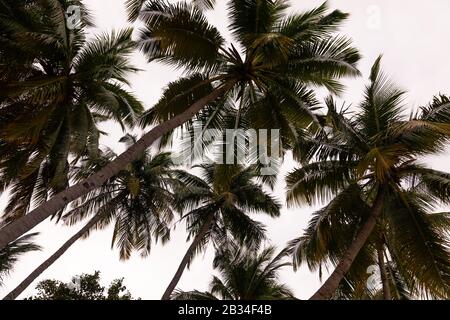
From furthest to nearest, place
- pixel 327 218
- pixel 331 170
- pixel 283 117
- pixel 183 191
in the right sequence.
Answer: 1. pixel 183 191
2. pixel 283 117
3. pixel 331 170
4. pixel 327 218

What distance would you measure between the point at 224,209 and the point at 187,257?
314 cm

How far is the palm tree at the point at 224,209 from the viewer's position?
1822 cm

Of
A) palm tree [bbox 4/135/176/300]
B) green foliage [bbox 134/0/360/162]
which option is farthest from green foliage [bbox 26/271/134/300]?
green foliage [bbox 134/0/360/162]

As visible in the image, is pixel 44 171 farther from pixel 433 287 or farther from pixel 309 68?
pixel 433 287

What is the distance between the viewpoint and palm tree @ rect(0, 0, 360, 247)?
1037cm

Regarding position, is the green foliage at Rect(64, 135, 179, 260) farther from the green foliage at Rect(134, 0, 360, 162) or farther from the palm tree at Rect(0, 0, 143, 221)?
the green foliage at Rect(134, 0, 360, 162)

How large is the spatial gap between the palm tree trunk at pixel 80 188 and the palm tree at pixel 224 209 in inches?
315

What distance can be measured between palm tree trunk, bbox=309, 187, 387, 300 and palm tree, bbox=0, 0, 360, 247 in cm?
300

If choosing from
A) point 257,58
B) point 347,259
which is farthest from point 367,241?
point 257,58

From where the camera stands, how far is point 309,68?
36.5 ft

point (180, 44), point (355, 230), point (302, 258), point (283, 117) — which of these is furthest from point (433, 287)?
point (180, 44)

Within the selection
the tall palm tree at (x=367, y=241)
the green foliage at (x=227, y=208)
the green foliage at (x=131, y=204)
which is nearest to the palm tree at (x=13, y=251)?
the green foliage at (x=131, y=204)

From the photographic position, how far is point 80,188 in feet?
26.5
